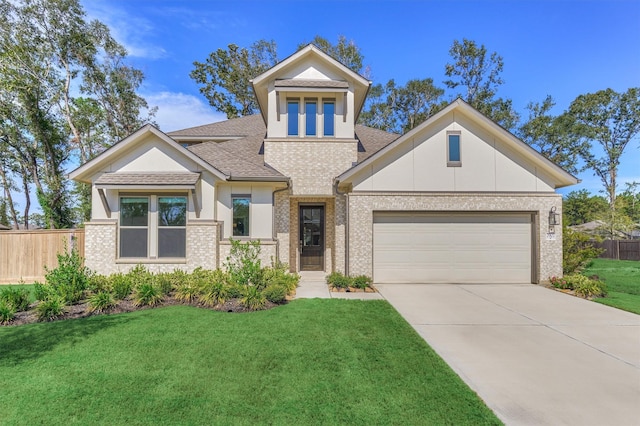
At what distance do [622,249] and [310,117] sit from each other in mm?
24036

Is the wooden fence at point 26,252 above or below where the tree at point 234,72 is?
below

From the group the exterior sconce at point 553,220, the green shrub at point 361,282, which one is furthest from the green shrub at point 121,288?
the exterior sconce at point 553,220

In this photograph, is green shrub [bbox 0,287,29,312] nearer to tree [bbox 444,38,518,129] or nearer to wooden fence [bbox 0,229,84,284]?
wooden fence [bbox 0,229,84,284]

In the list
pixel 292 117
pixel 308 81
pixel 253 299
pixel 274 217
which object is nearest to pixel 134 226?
pixel 274 217

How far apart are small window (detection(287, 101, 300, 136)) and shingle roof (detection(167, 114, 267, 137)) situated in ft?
11.5

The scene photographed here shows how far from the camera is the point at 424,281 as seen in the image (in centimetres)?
1034

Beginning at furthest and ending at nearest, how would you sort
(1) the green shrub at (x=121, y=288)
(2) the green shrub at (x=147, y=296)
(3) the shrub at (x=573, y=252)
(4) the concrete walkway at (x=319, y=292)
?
1. (3) the shrub at (x=573, y=252)
2. (4) the concrete walkway at (x=319, y=292)
3. (1) the green shrub at (x=121, y=288)
4. (2) the green shrub at (x=147, y=296)

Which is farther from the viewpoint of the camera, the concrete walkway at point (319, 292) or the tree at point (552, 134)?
the tree at point (552, 134)

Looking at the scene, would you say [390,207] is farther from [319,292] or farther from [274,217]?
[274,217]

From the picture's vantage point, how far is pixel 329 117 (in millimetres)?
11969

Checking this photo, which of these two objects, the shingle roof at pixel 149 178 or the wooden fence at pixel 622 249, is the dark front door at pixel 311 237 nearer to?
the shingle roof at pixel 149 178

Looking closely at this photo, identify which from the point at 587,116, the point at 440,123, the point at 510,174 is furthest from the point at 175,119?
the point at 587,116

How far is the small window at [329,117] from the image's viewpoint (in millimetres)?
11938

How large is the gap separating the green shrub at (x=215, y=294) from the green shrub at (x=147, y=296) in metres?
1.11
